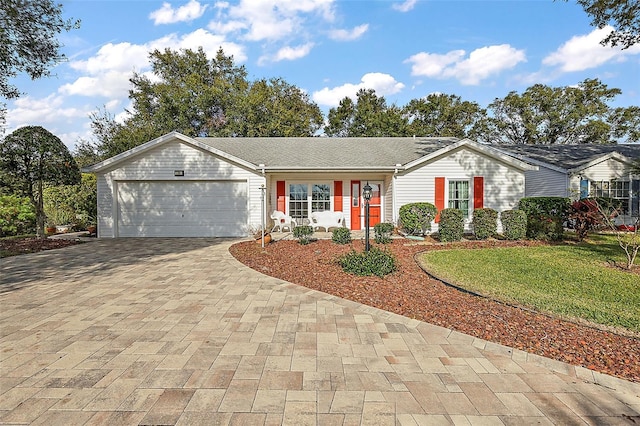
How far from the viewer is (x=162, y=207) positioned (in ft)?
40.3

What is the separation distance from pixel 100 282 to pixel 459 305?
6.31 meters

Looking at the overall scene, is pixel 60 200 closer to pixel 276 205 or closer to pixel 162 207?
pixel 162 207

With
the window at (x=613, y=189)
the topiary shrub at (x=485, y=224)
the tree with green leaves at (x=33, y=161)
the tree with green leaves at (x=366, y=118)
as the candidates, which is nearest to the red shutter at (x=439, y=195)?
the topiary shrub at (x=485, y=224)

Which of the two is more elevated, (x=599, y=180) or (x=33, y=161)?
(x=33, y=161)

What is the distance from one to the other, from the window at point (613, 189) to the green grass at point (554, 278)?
644 cm

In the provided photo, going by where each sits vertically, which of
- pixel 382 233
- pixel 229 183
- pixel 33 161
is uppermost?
pixel 33 161

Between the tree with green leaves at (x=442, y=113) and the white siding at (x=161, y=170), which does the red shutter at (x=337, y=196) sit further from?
the tree with green leaves at (x=442, y=113)

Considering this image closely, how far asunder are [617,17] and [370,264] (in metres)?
11.3

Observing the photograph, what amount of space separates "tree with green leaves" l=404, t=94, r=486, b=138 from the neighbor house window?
19.4 metres

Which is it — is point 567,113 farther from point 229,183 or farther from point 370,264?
point 370,264

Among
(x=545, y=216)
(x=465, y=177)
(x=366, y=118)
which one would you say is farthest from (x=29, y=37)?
(x=366, y=118)

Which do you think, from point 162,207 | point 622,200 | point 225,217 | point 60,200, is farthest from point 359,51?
point 60,200

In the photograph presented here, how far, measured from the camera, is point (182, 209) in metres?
12.3

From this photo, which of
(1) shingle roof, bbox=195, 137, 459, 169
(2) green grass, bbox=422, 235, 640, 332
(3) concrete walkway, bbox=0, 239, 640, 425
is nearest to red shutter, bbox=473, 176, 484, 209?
(1) shingle roof, bbox=195, 137, 459, 169
